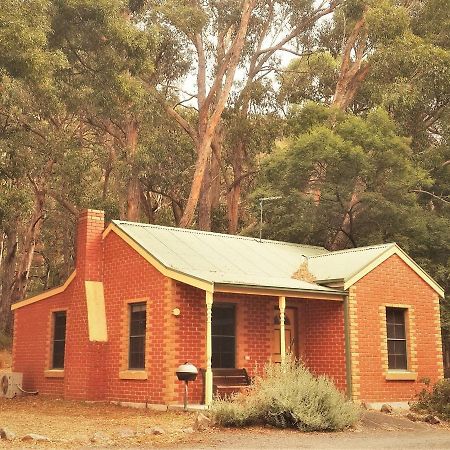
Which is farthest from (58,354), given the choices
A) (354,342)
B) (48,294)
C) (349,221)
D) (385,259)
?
(349,221)

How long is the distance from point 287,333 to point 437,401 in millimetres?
Answer: 4355

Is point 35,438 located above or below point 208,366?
below

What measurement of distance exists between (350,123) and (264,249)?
29.2ft

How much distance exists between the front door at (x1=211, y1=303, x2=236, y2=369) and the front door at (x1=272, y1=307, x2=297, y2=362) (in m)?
1.32

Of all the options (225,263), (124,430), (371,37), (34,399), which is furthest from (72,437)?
(371,37)

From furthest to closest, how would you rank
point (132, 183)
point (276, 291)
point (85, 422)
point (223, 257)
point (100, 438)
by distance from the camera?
point (132, 183), point (223, 257), point (276, 291), point (85, 422), point (100, 438)

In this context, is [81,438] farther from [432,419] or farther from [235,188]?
[235,188]

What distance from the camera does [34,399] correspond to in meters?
18.7

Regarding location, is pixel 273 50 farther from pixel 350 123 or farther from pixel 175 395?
pixel 175 395

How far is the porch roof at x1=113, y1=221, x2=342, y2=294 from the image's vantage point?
15.9m

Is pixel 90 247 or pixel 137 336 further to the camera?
pixel 90 247

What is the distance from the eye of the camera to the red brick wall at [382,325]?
677 inches

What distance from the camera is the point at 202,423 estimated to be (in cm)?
1183

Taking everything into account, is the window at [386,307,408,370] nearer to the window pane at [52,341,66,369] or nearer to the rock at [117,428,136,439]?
the rock at [117,428,136,439]
